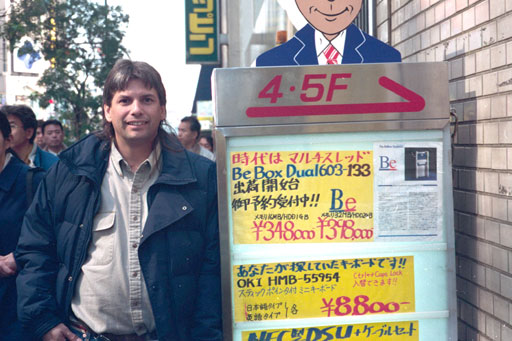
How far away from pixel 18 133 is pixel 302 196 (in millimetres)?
2960

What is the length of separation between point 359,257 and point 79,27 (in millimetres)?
13808

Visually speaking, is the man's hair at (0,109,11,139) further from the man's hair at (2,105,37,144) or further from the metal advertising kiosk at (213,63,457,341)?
the metal advertising kiosk at (213,63,457,341)

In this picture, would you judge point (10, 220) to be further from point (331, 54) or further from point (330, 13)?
A: point (330, 13)

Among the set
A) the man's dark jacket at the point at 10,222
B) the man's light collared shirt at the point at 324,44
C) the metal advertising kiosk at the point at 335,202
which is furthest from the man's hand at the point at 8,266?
the man's light collared shirt at the point at 324,44

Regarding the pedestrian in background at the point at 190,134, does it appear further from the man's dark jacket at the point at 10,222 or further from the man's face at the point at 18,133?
the man's dark jacket at the point at 10,222

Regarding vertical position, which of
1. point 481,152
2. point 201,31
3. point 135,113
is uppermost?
point 201,31

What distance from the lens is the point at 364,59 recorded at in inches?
127

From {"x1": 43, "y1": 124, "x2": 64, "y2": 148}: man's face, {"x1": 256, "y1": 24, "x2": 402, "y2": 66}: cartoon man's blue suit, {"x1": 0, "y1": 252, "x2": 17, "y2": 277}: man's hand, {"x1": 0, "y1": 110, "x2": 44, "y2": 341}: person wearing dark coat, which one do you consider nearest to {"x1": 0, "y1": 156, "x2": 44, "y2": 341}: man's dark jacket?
{"x1": 0, "y1": 110, "x2": 44, "y2": 341}: person wearing dark coat

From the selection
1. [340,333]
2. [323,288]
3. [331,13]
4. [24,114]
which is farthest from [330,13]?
[24,114]

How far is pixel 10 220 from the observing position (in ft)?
11.2

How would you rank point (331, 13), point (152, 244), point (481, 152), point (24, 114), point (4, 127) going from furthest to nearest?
point (24, 114) → point (4, 127) → point (331, 13) → point (481, 152) → point (152, 244)

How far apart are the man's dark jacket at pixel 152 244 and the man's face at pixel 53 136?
16.0ft

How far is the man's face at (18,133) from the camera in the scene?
482cm

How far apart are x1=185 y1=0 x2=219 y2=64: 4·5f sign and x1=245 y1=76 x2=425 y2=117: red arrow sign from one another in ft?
48.6
